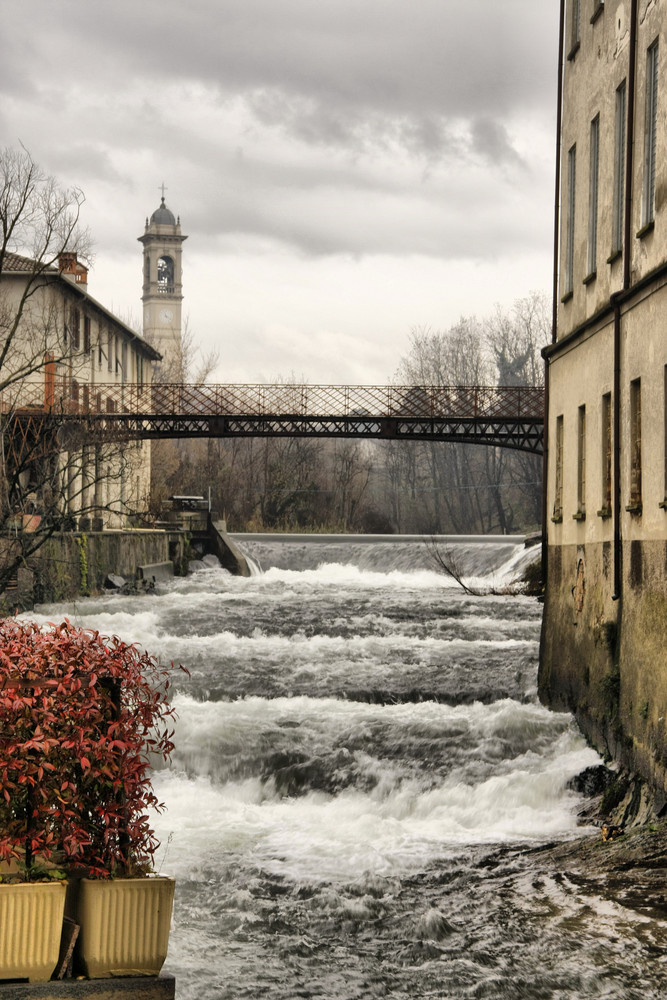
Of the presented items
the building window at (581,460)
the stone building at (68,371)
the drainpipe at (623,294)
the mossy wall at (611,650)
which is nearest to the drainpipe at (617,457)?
the drainpipe at (623,294)

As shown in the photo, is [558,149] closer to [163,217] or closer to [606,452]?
[606,452]

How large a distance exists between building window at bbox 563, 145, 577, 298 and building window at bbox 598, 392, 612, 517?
249 cm

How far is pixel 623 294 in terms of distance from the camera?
40.4 ft

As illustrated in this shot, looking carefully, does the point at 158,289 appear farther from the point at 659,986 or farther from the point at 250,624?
the point at 659,986

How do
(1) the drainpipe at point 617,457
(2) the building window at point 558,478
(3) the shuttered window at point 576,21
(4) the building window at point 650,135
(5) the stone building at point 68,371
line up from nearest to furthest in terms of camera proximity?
1. (4) the building window at point 650,135
2. (1) the drainpipe at point 617,457
3. (3) the shuttered window at point 576,21
4. (2) the building window at point 558,478
5. (5) the stone building at point 68,371

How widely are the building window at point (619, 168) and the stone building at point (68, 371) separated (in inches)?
745

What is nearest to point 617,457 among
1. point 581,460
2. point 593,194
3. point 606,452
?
point 606,452

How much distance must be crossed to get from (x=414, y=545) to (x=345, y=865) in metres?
37.2

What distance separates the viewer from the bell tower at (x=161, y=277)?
12444 centimetres

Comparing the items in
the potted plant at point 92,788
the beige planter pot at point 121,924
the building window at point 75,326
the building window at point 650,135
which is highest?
the building window at point 75,326

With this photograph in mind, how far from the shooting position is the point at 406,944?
8.12 metres

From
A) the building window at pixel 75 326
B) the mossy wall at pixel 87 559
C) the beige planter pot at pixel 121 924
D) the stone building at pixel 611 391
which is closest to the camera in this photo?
the beige planter pot at pixel 121 924

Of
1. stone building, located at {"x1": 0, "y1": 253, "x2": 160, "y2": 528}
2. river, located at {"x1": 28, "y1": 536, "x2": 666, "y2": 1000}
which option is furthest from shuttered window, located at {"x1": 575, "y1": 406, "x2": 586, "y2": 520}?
stone building, located at {"x1": 0, "y1": 253, "x2": 160, "y2": 528}

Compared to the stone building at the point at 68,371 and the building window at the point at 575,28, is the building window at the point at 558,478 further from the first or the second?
the stone building at the point at 68,371
